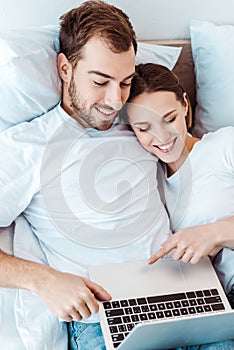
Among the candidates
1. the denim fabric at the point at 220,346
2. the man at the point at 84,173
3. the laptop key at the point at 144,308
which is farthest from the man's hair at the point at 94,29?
the denim fabric at the point at 220,346

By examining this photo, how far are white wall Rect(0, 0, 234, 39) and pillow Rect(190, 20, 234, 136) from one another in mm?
43

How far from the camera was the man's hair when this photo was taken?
1310 mm

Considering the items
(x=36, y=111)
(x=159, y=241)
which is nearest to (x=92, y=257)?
(x=159, y=241)

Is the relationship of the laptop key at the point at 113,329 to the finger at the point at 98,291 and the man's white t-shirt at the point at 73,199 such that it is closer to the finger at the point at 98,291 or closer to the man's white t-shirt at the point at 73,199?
the finger at the point at 98,291

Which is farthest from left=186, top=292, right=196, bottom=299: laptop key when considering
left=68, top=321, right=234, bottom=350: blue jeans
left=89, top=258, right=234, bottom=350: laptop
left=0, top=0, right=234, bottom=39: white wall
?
left=0, top=0, right=234, bottom=39: white wall

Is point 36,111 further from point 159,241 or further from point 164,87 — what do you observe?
point 159,241

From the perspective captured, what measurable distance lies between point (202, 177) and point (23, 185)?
0.43 meters

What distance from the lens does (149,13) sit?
167cm

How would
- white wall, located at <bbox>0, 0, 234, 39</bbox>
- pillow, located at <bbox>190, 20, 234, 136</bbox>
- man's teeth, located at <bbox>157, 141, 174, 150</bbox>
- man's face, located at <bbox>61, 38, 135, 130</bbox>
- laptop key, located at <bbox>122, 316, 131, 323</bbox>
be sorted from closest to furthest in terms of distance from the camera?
laptop key, located at <bbox>122, 316, 131, 323</bbox> < man's face, located at <bbox>61, 38, 135, 130</bbox> < man's teeth, located at <bbox>157, 141, 174, 150</bbox> < white wall, located at <bbox>0, 0, 234, 39</bbox> < pillow, located at <bbox>190, 20, 234, 136</bbox>

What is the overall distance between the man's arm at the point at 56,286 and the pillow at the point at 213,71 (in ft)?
2.41

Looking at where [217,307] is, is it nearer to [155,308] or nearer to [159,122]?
[155,308]

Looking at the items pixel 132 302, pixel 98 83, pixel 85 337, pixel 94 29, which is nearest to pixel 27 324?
pixel 85 337

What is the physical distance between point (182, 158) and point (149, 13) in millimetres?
479

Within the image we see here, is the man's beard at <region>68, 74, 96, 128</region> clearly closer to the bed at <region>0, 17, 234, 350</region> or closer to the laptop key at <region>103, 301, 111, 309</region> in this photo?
the bed at <region>0, 17, 234, 350</region>
